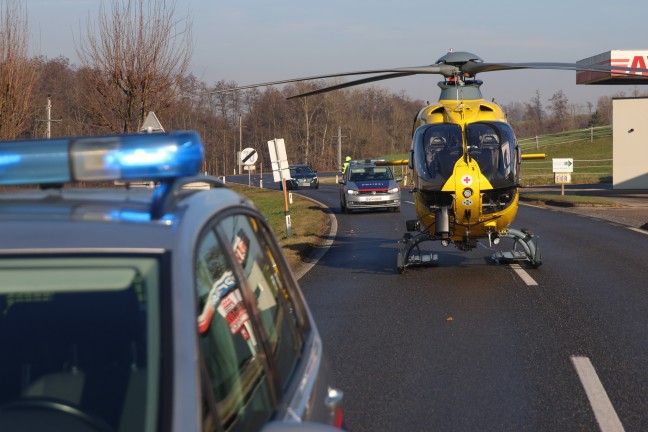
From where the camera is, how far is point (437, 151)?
49.4ft

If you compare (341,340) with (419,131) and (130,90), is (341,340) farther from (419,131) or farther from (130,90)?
(130,90)

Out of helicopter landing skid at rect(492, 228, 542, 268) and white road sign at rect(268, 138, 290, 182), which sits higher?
white road sign at rect(268, 138, 290, 182)

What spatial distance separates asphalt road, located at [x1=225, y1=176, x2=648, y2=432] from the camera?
6.95 metres

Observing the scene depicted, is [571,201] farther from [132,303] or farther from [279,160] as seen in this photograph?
[132,303]

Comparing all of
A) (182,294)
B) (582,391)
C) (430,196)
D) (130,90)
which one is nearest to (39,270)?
(182,294)

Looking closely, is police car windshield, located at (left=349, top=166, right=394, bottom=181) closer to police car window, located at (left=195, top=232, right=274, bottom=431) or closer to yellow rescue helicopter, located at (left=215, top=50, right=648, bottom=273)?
yellow rescue helicopter, located at (left=215, top=50, right=648, bottom=273)

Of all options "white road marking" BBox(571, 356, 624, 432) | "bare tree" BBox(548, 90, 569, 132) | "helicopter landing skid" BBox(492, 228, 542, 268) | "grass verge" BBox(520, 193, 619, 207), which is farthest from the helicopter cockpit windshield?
"bare tree" BBox(548, 90, 569, 132)

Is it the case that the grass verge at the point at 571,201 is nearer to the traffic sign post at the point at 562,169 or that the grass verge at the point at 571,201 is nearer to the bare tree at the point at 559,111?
the traffic sign post at the point at 562,169

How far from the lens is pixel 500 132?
15086 millimetres

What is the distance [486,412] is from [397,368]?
165cm

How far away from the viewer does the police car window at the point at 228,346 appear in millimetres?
2709

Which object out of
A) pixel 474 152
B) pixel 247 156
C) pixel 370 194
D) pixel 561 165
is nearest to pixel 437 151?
pixel 474 152

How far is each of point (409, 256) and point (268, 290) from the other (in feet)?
41.6

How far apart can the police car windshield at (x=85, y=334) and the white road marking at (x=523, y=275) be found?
446 inches
